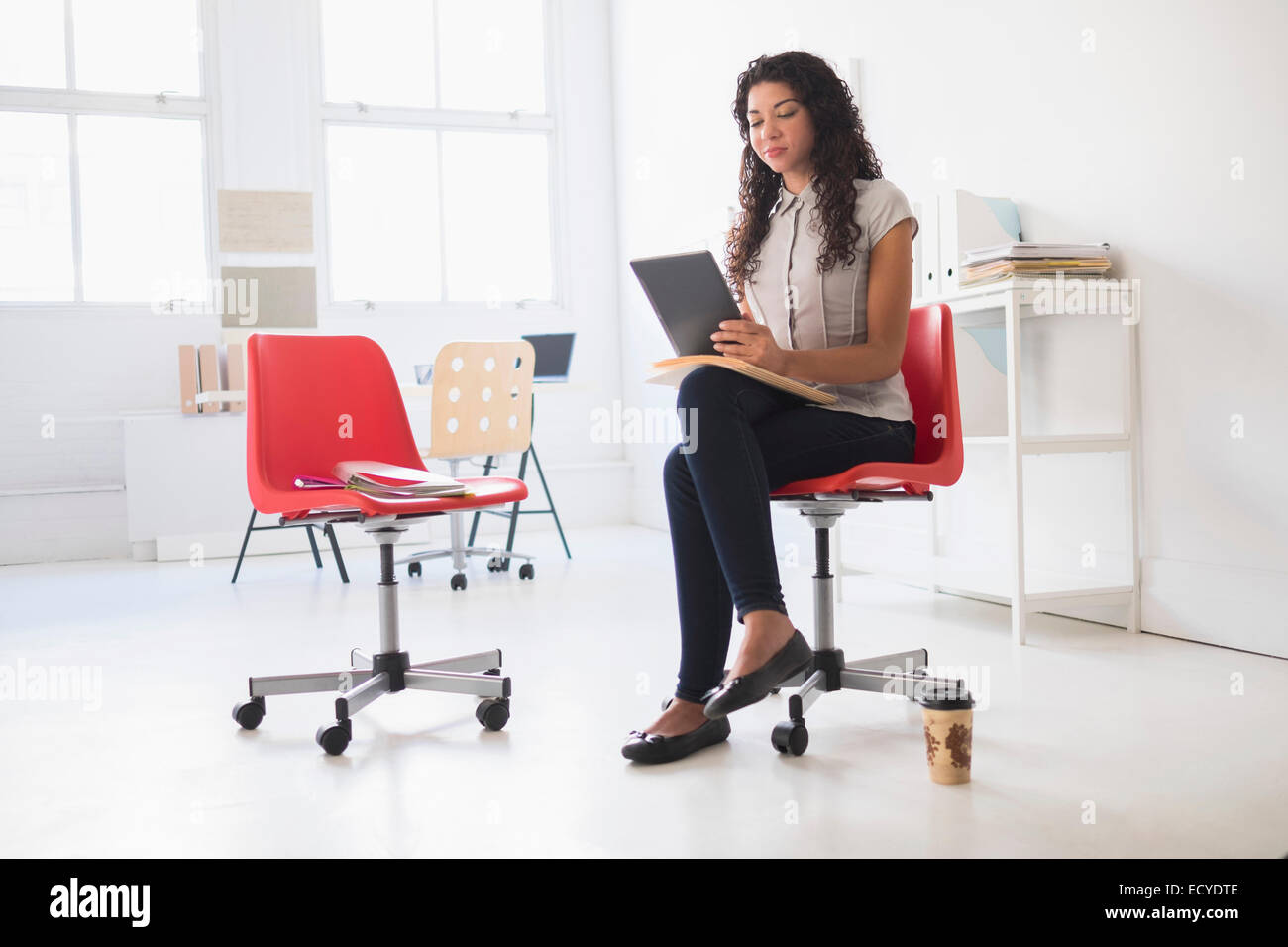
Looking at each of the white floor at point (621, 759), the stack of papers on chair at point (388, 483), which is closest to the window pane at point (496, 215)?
the white floor at point (621, 759)

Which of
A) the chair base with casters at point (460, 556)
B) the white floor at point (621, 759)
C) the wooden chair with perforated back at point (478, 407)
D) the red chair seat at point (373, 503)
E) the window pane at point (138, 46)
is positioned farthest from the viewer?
the window pane at point (138, 46)

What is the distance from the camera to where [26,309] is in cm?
541

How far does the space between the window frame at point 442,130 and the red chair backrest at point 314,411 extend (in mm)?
3791

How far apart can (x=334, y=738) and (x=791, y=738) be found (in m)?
0.75

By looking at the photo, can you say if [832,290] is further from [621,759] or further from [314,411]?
[314,411]

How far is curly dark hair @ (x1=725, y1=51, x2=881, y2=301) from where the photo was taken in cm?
188

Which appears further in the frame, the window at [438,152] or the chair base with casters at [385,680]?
the window at [438,152]

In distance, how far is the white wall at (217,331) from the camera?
5.40m

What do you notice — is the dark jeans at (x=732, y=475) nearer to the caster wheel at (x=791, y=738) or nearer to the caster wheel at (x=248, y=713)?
the caster wheel at (x=791, y=738)

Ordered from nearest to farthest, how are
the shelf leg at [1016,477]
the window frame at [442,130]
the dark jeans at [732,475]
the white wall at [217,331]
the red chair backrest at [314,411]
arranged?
the dark jeans at [732,475]
the red chair backrest at [314,411]
the shelf leg at [1016,477]
the white wall at [217,331]
the window frame at [442,130]

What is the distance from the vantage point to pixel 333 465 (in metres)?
2.21

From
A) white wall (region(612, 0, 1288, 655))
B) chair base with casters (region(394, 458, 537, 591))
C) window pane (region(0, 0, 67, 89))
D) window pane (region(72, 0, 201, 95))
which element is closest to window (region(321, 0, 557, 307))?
window pane (region(72, 0, 201, 95))

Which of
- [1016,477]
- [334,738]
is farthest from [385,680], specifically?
[1016,477]
